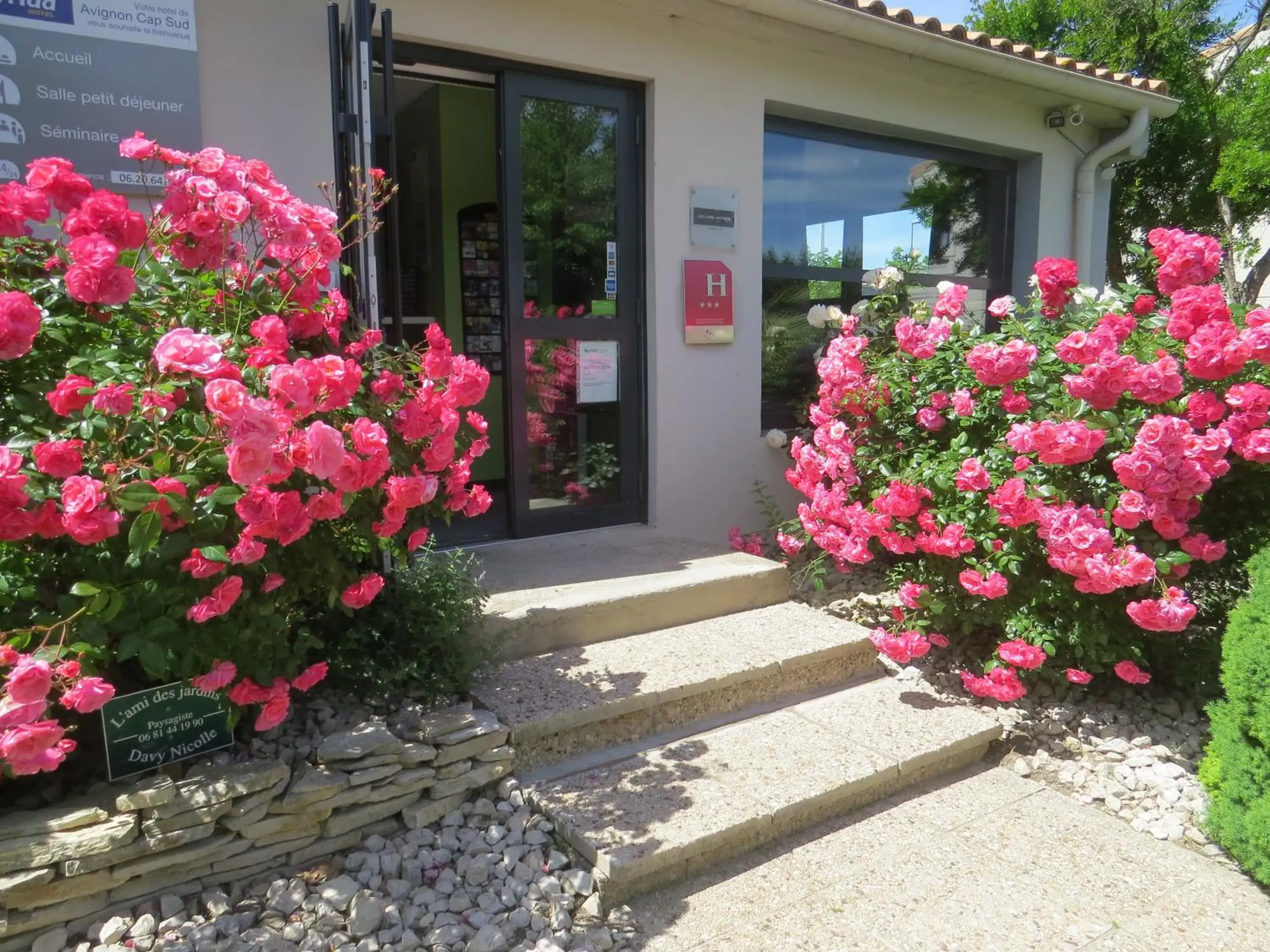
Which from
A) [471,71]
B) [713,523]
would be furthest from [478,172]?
[713,523]

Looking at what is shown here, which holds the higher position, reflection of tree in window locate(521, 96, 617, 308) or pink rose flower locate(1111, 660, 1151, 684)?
reflection of tree in window locate(521, 96, 617, 308)

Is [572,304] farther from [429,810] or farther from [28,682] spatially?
[28,682]

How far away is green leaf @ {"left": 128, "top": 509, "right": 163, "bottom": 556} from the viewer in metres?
1.85

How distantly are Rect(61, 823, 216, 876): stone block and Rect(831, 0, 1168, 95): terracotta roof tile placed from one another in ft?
15.4

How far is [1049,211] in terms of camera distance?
21.8 ft

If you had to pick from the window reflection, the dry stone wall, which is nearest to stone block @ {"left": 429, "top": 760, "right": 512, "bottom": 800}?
the dry stone wall

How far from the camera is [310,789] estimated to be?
236cm

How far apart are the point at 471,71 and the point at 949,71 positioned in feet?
10.4

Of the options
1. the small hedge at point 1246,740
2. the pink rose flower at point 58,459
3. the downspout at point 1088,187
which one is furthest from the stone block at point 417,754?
the downspout at point 1088,187

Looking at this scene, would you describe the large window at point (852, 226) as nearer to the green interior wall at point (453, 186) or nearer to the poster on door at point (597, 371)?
the poster on door at point (597, 371)

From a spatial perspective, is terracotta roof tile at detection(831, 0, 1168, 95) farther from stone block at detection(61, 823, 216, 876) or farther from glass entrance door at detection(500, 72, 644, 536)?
stone block at detection(61, 823, 216, 876)

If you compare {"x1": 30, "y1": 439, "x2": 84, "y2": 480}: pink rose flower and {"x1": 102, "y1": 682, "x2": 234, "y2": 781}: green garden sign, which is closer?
{"x1": 30, "y1": 439, "x2": 84, "y2": 480}: pink rose flower

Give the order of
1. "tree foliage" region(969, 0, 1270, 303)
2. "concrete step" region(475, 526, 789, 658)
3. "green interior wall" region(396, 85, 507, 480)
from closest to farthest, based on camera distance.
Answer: "concrete step" region(475, 526, 789, 658) → "green interior wall" region(396, 85, 507, 480) → "tree foliage" region(969, 0, 1270, 303)

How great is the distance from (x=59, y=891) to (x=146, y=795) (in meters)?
0.28
